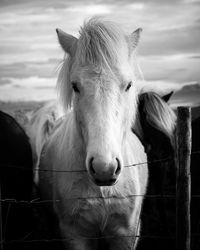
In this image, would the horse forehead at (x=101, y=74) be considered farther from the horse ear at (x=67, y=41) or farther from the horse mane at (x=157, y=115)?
the horse mane at (x=157, y=115)

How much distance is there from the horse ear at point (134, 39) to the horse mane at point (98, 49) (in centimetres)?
8

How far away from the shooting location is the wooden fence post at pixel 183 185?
243 centimetres

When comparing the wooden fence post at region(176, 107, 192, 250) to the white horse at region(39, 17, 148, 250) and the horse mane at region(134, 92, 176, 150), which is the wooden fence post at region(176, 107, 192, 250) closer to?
the white horse at region(39, 17, 148, 250)

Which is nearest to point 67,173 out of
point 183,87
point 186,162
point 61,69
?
point 61,69

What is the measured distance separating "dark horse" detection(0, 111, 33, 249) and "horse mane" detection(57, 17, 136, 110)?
1209 millimetres

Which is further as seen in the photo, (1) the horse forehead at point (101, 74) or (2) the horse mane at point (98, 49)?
(2) the horse mane at point (98, 49)

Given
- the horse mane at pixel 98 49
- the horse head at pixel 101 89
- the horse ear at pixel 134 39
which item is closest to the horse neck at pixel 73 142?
the horse head at pixel 101 89

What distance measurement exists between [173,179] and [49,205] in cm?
161

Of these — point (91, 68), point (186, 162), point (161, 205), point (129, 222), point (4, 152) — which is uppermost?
point (91, 68)

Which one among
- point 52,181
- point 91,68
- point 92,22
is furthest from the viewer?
point 52,181

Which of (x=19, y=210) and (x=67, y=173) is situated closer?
(x=67, y=173)

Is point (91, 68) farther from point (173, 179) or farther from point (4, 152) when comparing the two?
point (173, 179)

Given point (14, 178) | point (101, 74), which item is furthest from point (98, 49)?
point (14, 178)

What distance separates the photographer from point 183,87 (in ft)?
31.6
